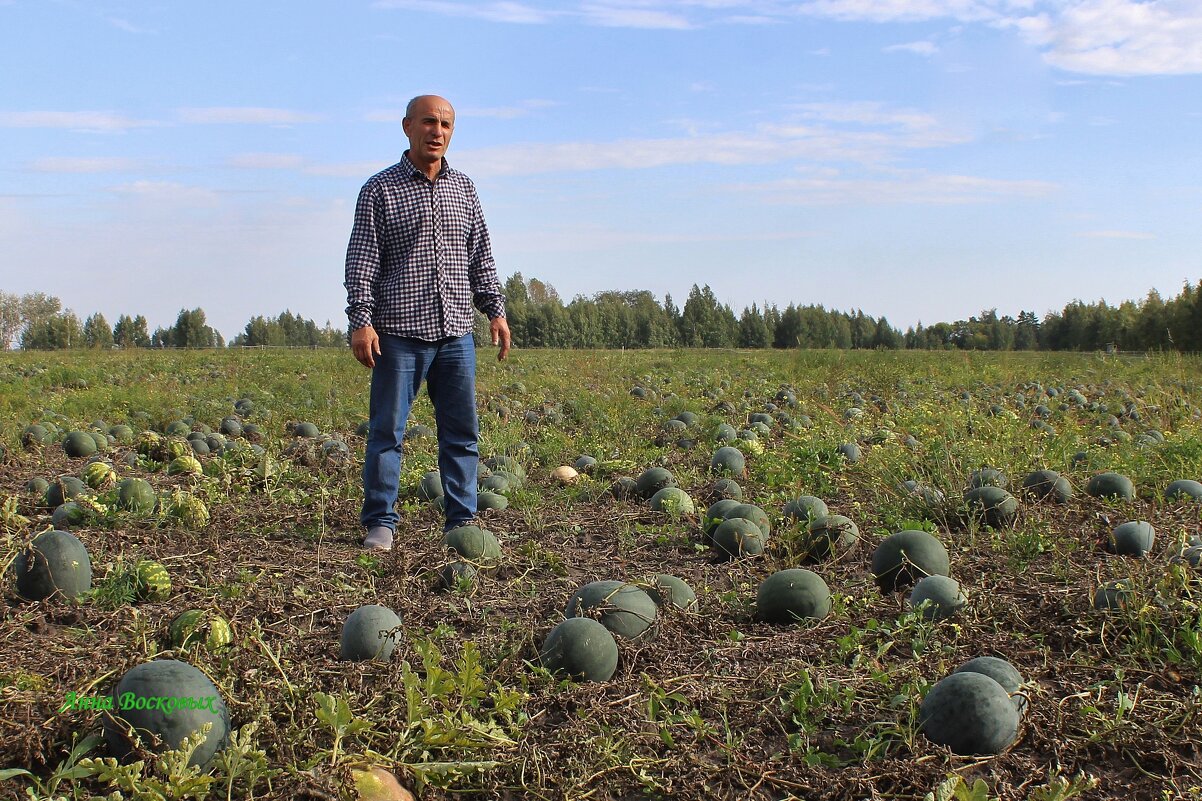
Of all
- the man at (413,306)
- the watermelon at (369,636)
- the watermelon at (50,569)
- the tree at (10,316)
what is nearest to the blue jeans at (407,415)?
the man at (413,306)

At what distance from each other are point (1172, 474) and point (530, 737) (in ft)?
17.7

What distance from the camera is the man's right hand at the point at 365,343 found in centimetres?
545

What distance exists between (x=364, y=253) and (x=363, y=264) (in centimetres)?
7

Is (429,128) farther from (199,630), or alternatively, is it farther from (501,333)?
(199,630)

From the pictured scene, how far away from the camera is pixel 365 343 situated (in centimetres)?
545

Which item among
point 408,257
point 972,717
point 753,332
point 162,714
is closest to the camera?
point 162,714

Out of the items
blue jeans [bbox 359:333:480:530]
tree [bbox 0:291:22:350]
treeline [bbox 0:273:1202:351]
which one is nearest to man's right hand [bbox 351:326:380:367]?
blue jeans [bbox 359:333:480:530]

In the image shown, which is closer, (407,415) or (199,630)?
(199,630)

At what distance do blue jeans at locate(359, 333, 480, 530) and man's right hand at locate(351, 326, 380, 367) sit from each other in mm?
112

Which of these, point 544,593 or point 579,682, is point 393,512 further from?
point 579,682

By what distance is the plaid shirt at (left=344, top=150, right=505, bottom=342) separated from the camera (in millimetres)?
5652

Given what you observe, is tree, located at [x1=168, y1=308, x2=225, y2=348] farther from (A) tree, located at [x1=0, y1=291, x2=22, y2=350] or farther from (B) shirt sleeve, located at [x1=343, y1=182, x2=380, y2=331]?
(B) shirt sleeve, located at [x1=343, y1=182, x2=380, y2=331]

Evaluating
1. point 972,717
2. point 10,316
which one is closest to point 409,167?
point 972,717

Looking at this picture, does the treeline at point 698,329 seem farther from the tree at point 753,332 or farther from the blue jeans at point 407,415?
the blue jeans at point 407,415
